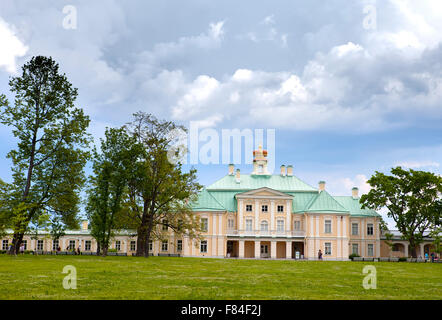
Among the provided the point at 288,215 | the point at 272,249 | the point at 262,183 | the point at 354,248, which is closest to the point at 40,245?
the point at 262,183

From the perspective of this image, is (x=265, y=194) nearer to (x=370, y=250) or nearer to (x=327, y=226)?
(x=327, y=226)

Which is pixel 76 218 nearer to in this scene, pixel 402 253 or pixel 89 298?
pixel 89 298

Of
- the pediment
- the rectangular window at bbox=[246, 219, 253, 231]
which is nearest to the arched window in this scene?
the rectangular window at bbox=[246, 219, 253, 231]

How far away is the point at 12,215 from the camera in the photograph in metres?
35.2

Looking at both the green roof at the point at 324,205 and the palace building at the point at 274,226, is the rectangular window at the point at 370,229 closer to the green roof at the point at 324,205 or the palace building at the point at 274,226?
the palace building at the point at 274,226

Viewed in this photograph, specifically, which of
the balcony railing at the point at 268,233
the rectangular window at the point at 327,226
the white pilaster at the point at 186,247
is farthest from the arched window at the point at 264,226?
the white pilaster at the point at 186,247

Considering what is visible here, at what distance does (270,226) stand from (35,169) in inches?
1302

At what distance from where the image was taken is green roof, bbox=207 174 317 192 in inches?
2650

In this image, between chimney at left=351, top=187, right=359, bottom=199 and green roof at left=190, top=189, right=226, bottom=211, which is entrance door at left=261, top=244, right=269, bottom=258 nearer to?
green roof at left=190, top=189, right=226, bottom=211

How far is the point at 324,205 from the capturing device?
203ft

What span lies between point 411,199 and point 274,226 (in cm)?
1711

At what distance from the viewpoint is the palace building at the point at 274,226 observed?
60.4 m

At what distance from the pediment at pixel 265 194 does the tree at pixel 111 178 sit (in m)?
23.4
